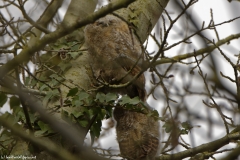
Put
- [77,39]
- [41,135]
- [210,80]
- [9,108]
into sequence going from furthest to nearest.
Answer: [77,39]
[9,108]
[41,135]
[210,80]

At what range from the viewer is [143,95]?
3248 mm

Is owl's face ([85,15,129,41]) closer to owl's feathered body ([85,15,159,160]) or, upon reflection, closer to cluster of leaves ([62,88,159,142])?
owl's feathered body ([85,15,159,160])

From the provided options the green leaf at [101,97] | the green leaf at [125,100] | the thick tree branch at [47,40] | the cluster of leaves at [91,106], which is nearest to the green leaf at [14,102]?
the cluster of leaves at [91,106]

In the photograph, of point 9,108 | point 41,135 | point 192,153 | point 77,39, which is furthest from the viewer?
point 77,39

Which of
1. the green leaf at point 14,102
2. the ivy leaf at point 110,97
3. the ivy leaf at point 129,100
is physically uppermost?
the green leaf at point 14,102

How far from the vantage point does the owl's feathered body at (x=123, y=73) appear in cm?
297

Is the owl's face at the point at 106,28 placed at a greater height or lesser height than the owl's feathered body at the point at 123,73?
greater

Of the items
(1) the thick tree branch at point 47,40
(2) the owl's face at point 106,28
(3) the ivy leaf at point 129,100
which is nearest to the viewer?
(1) the thick tree branch at point 47,40

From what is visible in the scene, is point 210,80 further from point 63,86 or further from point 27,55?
point 63,86

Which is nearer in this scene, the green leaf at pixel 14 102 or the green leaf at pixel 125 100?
the green leaf at pixel 125 100

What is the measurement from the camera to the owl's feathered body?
2973 mm

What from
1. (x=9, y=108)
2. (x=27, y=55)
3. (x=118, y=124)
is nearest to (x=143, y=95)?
(x=118, y=124)

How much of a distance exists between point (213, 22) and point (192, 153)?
1.04m

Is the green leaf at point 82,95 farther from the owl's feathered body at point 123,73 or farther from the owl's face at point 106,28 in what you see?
the owl's face at point 106,28
